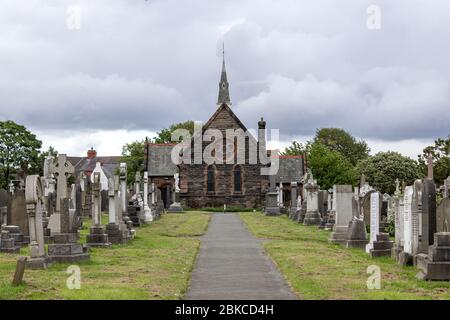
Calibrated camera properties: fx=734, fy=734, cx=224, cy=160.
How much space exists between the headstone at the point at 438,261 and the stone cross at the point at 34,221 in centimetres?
853

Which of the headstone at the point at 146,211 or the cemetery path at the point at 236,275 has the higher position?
the headstone at the point at 146,211

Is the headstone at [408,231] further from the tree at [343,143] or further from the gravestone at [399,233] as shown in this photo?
the tree at [343,143]

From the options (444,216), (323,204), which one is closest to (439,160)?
(323,204)

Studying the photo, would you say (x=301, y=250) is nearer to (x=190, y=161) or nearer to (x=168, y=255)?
(x=168, y=255)

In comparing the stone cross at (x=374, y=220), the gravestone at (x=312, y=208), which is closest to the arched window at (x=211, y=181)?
the gravestone at (x=312, y=208)

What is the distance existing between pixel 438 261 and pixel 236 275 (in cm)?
439

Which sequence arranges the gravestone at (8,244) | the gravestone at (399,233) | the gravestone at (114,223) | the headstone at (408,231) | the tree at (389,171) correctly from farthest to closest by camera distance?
the tree at (389,171) → the gravestone at (114,223) → the gravestone at (8,244) → the gravestone at (399,233) → the headstone at (408,231)

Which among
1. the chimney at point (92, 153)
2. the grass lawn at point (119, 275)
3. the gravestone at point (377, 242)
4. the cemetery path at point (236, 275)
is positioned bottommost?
the cemetery path at point (236, 275)

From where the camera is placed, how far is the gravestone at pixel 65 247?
18.1 meters

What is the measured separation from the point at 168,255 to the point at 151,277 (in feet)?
17.8

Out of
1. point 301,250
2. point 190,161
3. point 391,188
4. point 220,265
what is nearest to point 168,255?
point 220,265

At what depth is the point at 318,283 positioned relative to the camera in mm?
14734

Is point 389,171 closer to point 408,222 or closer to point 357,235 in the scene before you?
point 357,235

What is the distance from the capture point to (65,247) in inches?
719
